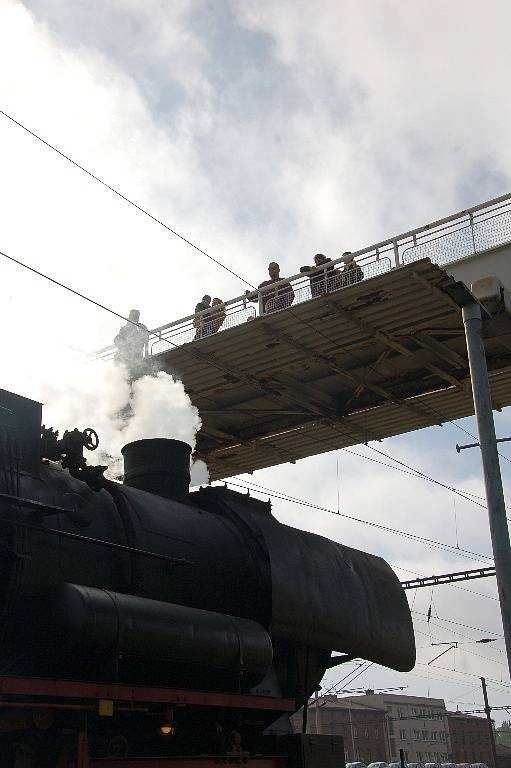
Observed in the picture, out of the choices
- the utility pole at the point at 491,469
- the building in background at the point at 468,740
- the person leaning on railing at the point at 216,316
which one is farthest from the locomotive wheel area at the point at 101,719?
the building in background at the point at 468,740

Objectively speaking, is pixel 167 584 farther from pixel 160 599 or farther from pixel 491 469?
pixel 491 469

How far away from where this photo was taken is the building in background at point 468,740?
9181 centimetres

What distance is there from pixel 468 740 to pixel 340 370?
89.7m

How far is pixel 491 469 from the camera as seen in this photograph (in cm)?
1056

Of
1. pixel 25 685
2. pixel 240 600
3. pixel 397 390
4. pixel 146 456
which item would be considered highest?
pixel 397 390

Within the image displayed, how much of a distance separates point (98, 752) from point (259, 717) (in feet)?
7.11

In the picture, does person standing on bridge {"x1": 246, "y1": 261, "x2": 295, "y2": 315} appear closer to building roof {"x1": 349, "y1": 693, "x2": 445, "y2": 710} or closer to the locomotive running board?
the locomotive running board

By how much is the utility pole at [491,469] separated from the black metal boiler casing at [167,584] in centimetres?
144

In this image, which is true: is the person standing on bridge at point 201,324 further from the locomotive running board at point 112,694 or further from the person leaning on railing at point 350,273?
the locomotive running board at point 112,694

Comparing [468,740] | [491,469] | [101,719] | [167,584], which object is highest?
[491,469]

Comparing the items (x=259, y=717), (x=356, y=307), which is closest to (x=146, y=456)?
(x=259, y=717)

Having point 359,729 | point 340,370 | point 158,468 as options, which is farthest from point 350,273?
point 359,729

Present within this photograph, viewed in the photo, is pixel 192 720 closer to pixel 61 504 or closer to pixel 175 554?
pixel 175 554

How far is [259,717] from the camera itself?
8211mm
